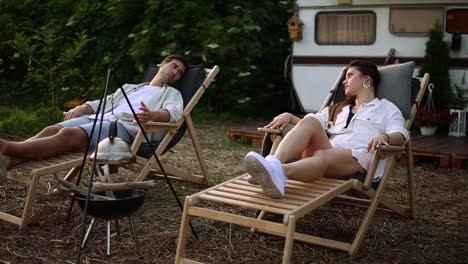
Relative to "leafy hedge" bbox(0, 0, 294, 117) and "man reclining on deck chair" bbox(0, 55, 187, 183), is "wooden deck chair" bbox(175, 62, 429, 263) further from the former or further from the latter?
"leafy hedge" bbox(0, 0, 294, 117)

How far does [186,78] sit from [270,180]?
81.5 inches

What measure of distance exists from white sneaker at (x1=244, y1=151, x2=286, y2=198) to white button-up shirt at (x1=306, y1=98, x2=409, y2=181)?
2.42ft

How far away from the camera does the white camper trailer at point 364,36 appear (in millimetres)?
6744

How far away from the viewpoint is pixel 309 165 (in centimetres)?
337

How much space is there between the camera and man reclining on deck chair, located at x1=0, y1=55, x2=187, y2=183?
4000 millimetres

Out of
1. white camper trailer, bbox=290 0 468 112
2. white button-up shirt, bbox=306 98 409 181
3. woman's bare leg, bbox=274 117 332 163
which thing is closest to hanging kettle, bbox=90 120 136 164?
woman's bare leg, bbox=274 117 332 163

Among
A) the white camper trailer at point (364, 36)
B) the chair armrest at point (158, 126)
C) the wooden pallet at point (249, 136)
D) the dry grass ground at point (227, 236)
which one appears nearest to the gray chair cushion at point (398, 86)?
the dry grass ground at point (227, 236)

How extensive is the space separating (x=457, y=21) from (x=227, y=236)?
13.8 ft

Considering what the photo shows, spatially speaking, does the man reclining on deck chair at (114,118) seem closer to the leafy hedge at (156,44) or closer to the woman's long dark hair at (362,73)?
the woman's long dark hair at (362,73)

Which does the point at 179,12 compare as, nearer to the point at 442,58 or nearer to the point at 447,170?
the point at 442,58

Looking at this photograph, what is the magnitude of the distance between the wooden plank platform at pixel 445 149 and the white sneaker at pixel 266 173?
2.94 m

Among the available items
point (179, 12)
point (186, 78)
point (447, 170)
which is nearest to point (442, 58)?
point (447, 170)

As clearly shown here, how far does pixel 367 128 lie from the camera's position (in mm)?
3896

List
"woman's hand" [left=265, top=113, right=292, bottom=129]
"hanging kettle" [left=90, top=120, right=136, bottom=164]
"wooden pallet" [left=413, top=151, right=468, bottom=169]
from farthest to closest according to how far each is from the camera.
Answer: "wooden pallet" [left=413, top=151, right=468, bottom=169]
"woman's hand" [left=265, top=113, right=292, bottom=129]
"hanging kettle" [left=90, top=120, right=136, bottom=164]
